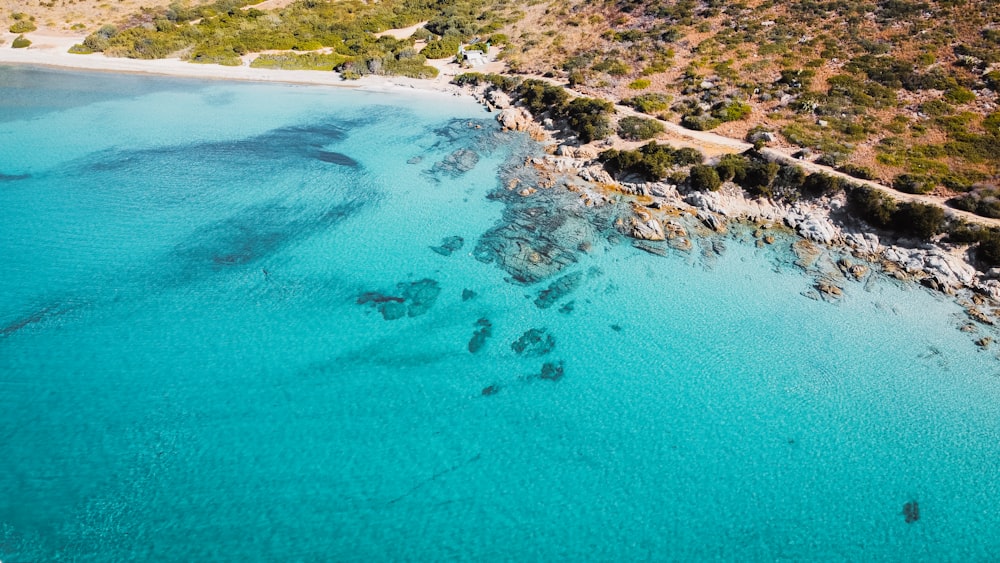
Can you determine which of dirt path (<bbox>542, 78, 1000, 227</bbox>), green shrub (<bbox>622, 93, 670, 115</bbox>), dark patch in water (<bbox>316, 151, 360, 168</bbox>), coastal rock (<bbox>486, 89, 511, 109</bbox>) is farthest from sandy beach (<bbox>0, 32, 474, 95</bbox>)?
dirt path (<bbox>542, 78, 1000, 227</bbox>)

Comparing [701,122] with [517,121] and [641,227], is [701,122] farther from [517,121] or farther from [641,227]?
[517,121]

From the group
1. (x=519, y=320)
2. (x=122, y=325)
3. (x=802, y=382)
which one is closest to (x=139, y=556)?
(x=122, y=325)

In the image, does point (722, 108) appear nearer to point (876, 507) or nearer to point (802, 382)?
point (802, 382)

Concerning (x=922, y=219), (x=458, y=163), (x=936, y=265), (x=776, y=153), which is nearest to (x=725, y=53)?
(x=776, y=153)

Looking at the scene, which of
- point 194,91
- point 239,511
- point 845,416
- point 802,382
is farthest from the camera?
point 194,91

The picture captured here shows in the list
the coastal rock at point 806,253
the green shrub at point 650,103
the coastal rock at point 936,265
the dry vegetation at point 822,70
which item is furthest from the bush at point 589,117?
the coastal rock at point 936,265

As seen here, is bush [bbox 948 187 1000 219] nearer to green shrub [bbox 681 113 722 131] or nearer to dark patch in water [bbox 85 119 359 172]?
green shrub [bbox 681 113 722 131]
